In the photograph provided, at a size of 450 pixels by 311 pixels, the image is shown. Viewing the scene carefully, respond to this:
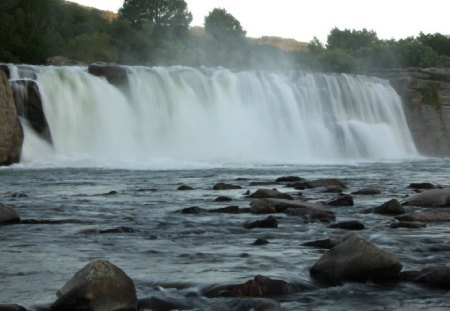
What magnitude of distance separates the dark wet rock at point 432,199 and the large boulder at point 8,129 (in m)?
18.9

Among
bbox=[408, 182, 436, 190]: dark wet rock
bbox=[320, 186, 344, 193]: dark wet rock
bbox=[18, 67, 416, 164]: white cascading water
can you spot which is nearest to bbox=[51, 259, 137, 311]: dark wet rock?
bbox=[320, 186, 344, 193]: dark wet rock

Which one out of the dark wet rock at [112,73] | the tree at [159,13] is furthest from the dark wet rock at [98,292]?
the tree at [159,13]

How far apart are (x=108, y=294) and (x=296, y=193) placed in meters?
10.5

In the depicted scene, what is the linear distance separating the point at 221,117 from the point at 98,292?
35939 mm

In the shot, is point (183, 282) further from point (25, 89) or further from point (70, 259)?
point (25, 89)

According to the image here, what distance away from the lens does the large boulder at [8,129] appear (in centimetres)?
2761

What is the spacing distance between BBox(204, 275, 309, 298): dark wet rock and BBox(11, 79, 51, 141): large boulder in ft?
91.3

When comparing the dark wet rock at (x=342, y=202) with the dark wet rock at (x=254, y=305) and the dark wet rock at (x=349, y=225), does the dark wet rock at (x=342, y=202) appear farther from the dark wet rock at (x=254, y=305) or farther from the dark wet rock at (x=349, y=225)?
the dark wet rock at (x=254, y=305)

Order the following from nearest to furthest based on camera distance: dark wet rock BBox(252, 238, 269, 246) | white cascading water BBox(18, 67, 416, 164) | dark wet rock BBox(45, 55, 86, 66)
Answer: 1. dark wet rock BBox(252, 238, 269, 246)
2. white cascading water BBox(18, 67, 416, 164)
3. dark wet rock BBox(45, 55, 86, 66)

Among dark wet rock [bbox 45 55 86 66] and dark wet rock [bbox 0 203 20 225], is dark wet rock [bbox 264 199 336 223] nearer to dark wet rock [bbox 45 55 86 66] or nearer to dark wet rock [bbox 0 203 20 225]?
dark wet rock [bbox 0 203 20 225]

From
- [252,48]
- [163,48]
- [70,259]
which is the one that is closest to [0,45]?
[163,48]

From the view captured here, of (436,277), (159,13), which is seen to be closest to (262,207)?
(436,277)

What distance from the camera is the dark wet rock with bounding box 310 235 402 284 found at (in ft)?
19.6

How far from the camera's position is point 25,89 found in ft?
105
